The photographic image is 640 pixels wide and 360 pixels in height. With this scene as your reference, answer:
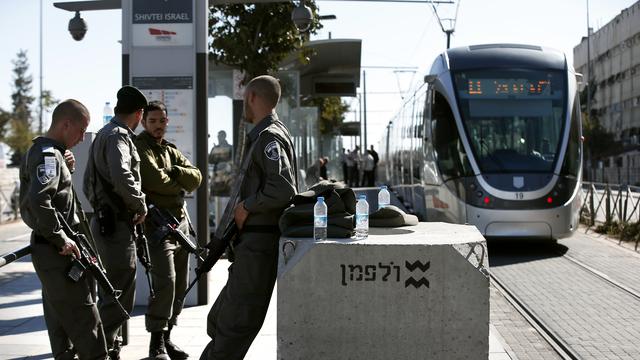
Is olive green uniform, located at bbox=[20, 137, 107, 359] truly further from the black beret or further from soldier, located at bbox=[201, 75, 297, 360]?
the black beret

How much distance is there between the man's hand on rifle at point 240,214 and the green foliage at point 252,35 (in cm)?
949

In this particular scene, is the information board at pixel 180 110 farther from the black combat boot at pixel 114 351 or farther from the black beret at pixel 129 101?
the black combat boot at pixel 114 351

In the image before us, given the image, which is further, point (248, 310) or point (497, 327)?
point (497, 327)

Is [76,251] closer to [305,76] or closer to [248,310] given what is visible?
[248,310]

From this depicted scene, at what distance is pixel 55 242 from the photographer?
470cm

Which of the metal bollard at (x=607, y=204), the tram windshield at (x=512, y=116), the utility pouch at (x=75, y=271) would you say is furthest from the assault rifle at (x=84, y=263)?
the metal bollard at (x=607, y=204)

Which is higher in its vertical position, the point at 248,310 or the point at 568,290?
the point at 248,310

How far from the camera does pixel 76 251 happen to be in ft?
15.7

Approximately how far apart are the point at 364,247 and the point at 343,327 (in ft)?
1.54

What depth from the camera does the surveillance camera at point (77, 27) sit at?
13844 mm

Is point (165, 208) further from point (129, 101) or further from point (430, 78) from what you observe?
point (430, 78)

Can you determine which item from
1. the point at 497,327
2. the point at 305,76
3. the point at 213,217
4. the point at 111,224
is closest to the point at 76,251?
the point at 111,224

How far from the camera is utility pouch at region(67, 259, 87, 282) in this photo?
4812 mm

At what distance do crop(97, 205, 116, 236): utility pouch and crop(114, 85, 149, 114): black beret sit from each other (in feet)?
2.28
